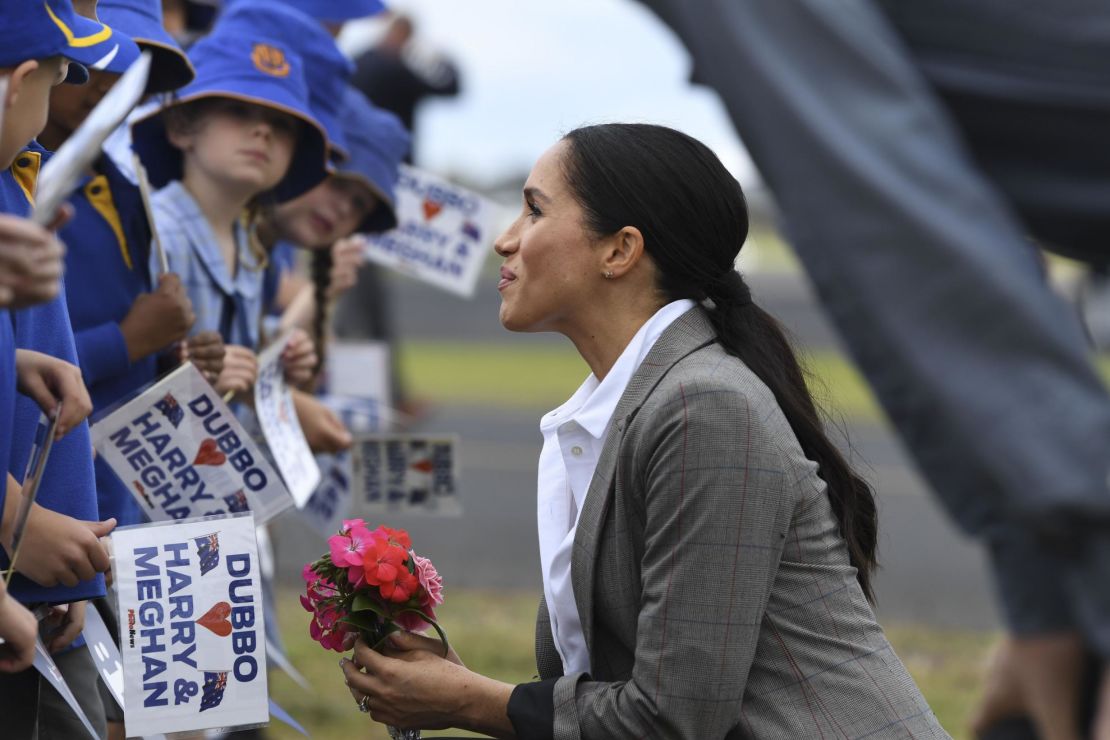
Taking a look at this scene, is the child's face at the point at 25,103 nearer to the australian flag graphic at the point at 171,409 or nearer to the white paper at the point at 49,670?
the white paper at the point at 49,670

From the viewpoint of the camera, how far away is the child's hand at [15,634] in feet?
6.83

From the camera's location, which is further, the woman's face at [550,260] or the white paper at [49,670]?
the woman's face at [550,260]

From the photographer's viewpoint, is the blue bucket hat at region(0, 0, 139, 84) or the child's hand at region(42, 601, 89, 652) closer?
the blue bucket hat at region(0, 0, 139, 84)

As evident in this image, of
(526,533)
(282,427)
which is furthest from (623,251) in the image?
(526,533)

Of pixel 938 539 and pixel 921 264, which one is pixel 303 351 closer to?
pixel 921 264

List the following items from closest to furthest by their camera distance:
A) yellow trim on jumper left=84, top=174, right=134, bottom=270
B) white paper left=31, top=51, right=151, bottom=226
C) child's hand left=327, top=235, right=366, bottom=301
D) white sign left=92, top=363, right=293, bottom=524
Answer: white paper left=31, top=51, right=151, bottom=226 < white sign left=92, top=363, right=293, bottom=524 < yellow trim on jumper left=84, top=174, right=134, bottom=270 < child's hand left=327, top=235, right=366, bottom=301

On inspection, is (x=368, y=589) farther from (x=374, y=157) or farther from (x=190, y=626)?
(x=374, y=157)

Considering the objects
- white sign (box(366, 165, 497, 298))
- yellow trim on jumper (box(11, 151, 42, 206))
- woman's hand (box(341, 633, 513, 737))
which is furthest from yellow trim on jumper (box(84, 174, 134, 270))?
white sign (box(366, 165, 497, 298))

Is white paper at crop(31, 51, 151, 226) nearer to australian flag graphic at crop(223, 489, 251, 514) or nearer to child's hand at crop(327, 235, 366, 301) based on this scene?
australian flag graphic at crop(223, 489, 251, 514)

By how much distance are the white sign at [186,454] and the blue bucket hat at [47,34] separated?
34.3 inches

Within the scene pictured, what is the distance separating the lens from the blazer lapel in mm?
2479

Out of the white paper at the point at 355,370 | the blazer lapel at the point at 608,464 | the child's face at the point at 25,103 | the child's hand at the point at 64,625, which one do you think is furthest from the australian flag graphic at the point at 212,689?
the white paper at the point at 355,370

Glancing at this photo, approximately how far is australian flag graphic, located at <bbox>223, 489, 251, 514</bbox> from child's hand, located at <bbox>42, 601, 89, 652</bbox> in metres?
0.65

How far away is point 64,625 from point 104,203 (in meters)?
0.97
